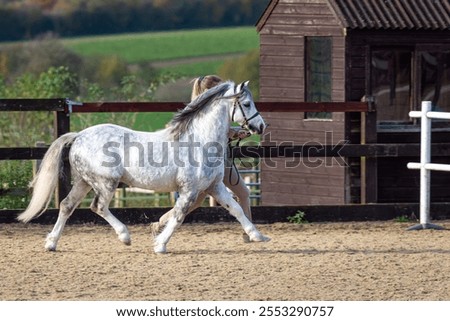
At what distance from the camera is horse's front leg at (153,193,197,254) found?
31.8 feet

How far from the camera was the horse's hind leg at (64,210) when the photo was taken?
983cm

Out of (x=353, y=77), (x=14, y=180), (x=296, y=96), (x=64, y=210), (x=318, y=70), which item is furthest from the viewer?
(x=296, y=96)

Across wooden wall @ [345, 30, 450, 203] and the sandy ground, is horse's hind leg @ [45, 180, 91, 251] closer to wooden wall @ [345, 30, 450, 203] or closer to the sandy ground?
the sandy ground

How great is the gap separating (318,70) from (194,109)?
531cm

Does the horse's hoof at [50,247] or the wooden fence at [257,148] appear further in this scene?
the wooden fence at [257,148]

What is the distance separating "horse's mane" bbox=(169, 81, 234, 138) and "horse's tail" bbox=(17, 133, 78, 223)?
34.2 inches

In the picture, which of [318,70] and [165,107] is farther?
[318,70]

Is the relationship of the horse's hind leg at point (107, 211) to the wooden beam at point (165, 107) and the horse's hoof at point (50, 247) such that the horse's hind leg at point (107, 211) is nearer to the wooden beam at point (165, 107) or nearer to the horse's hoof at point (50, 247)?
the horse's hoof at point (50, 247)

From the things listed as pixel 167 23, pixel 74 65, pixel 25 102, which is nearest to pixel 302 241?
pixel 25 102

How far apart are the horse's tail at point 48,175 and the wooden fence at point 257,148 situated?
5.75 ft

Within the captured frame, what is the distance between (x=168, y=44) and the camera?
4084 centimetres

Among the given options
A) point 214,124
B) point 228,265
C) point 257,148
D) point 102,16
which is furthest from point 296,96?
point 102,16

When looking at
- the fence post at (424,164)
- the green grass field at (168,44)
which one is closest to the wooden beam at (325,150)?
the fence post at (424,164)
